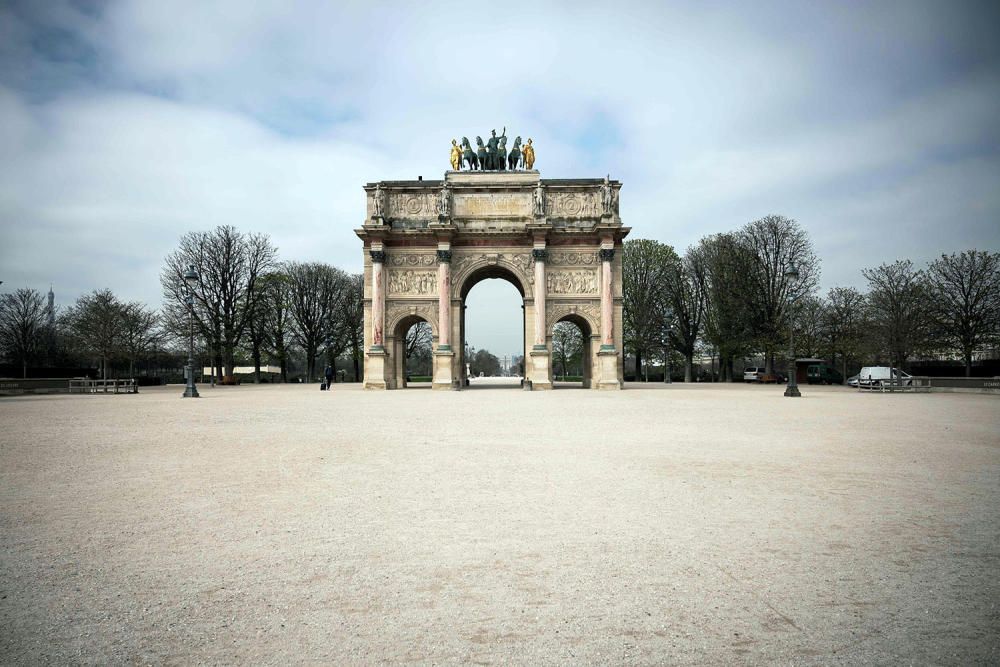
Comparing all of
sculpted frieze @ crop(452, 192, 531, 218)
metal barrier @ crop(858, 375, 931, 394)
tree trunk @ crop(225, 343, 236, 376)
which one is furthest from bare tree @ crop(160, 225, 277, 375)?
metal barrier @ crop(858, 375, 931, 394)

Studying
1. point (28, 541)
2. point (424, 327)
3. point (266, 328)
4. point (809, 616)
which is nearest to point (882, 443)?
point (809, 616)

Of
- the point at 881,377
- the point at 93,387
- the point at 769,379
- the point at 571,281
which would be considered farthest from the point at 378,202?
the point at 769,379

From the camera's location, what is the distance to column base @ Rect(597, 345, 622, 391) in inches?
1479

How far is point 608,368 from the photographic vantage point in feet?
124

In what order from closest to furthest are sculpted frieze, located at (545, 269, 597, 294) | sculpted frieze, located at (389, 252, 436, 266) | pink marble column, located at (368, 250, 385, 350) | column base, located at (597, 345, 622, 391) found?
column base, located at (597, 345, 622, 391), pink marble column, located at (368, 250, 385, 350), sculpted frieze, located at (545, 269, 597, 294), sculpted frieze, located at (389, 252, 436, 266)

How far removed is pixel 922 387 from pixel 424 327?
52.9m

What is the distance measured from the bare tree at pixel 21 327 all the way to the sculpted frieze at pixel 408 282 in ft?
Answer: 126

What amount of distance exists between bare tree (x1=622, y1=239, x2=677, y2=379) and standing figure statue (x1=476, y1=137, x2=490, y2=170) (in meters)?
19.4

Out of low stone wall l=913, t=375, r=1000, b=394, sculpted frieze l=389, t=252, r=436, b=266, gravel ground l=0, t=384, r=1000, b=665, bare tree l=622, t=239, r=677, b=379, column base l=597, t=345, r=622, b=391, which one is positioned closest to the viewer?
gravel ground l=0, t=384, r=1000, b=665

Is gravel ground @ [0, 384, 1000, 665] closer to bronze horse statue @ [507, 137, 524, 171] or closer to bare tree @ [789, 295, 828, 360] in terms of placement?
bronze horse statue @ [507, 137, 524, 171]

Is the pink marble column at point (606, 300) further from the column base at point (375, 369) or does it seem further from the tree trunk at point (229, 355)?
the tree trunk at point (229, 355)

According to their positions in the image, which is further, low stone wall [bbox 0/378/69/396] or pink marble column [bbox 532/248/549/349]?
pink marble column [bbox 532/248/549/349]

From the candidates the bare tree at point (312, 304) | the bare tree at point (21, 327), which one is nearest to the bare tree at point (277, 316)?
the bare tree at point (312, 304)

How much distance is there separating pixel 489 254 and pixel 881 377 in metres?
26.6
